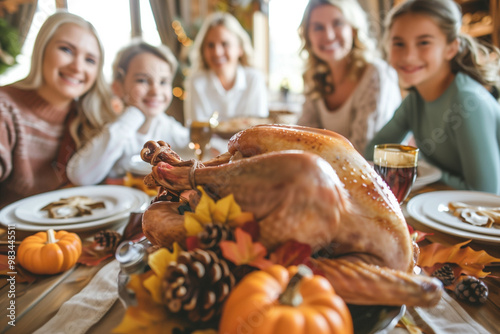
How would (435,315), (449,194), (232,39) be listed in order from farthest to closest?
(232,39)
(449,194)
(435,315)

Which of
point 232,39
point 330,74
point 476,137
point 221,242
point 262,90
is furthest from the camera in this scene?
point 262,90

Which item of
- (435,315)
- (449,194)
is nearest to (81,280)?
(435,315)

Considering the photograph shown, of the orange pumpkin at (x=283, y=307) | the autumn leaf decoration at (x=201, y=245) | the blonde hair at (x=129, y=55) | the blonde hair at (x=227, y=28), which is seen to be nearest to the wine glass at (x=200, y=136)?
the blonde hair at (x=129, y=55)

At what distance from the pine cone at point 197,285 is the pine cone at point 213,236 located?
0.08 feet

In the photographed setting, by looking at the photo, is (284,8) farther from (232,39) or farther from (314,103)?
(314,103)

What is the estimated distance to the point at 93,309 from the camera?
18.9 inches

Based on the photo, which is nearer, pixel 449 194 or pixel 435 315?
pixel 435 315

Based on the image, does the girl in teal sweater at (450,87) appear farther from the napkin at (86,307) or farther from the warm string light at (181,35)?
the warm string light at (181,35)

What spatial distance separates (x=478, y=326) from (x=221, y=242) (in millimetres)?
374

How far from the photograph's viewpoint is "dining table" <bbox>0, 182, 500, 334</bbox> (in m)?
0.44

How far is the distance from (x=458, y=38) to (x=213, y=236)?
1.55 m

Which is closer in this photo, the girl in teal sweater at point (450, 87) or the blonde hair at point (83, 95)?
the girl in teal sweater at point (450, 87)

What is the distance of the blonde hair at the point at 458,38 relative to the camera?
4.51ft

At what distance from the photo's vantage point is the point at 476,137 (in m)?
1.25
